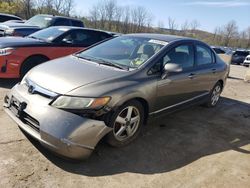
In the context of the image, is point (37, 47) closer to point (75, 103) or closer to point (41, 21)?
point (75, 103)

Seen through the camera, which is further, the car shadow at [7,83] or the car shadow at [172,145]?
the car shadow at [7,83]

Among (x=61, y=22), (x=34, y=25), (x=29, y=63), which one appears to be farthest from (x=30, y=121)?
(x=34, y=25)

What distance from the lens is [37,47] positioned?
253 inches

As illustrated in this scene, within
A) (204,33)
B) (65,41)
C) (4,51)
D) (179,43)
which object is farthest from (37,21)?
(204,33)

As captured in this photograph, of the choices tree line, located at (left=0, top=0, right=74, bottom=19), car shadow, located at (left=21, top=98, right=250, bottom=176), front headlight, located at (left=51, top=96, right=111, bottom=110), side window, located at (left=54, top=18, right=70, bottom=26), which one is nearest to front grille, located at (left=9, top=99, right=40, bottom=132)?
front headlight, located at (left=51, top=96, right=111, bottom=110)

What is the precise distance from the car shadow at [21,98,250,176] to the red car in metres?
3.13

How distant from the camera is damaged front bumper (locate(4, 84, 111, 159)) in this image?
290cm

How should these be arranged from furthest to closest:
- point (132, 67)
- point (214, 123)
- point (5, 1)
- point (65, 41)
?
point (5, 1), point (65, 41), point (214, 123), point (132, 67)

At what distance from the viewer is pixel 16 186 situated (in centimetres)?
272

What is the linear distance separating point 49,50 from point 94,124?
4217 mm

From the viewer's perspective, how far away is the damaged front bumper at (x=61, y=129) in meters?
2.90

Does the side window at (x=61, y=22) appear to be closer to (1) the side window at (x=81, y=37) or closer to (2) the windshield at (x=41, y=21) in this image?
(2) the windshield at (x=41, y=21)

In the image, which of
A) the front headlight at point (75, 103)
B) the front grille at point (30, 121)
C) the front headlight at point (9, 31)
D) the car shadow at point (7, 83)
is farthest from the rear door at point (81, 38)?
the front headlight at point (75, 103)

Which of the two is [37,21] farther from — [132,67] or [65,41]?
[132,67]
